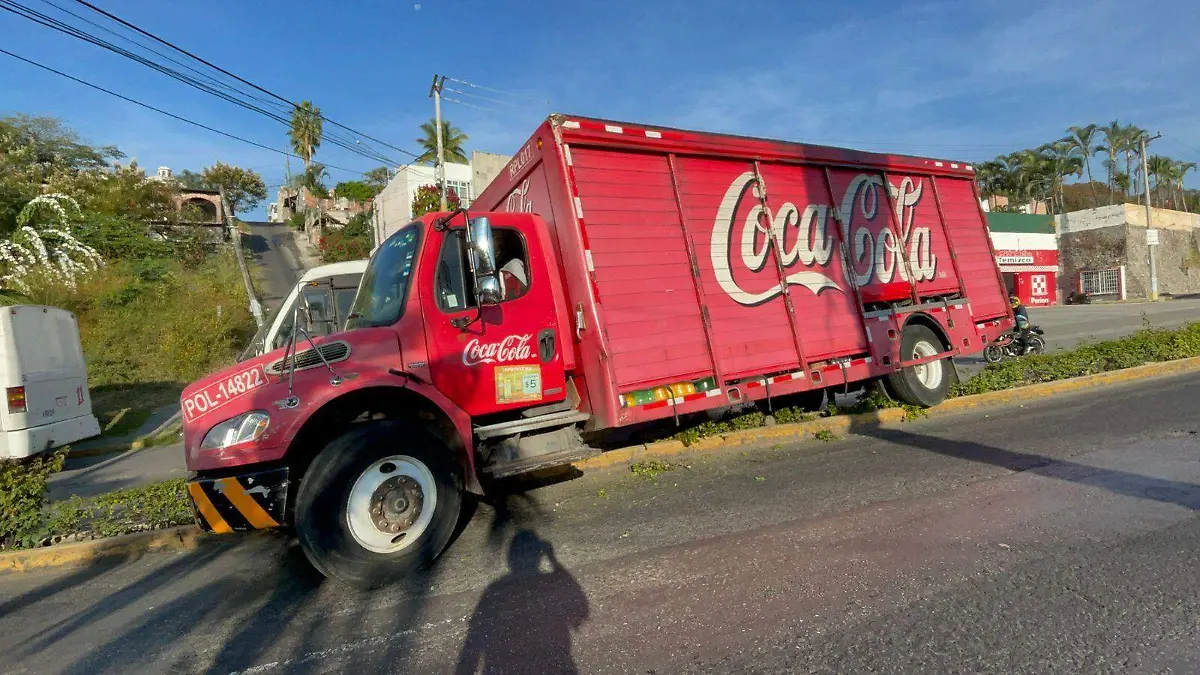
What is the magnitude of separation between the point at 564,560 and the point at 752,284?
3.15 metres

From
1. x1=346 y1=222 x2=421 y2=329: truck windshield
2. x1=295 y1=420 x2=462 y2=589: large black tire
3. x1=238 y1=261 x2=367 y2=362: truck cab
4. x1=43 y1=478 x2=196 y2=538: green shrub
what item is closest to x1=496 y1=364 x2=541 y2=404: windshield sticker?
x1=295 y1=420 x2=462 y2=589: large black tire

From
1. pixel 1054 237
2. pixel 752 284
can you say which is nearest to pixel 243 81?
pixel 752 284

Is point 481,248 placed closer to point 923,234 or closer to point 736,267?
point 736,267

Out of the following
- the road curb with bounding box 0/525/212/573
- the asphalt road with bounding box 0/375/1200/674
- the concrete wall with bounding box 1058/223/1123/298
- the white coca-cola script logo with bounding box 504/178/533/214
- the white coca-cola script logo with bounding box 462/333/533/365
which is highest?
the white coca-cola script logo with bounding box 504/178/533/214

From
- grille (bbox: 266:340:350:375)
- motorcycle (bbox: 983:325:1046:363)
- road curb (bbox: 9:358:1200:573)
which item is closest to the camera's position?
grille (bbox: 266:340:350:375)

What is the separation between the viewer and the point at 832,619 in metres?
2.96

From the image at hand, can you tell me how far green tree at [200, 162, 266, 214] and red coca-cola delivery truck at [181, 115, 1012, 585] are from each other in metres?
55.0

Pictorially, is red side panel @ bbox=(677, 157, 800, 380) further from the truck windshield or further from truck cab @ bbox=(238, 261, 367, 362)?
truck cab @ bbox=(238, 261, 367, 362)

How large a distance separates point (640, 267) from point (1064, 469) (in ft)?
12.1

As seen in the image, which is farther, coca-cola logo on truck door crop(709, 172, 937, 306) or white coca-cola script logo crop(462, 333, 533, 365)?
coca-cola logo on truck door crop(709, 172, 937, 306)

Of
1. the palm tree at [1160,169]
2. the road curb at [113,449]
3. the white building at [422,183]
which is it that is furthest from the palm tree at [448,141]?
the palm tree at [1160,169]

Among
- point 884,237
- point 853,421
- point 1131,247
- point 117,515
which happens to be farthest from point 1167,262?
point 117,515

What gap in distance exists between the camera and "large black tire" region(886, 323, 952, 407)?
7.23m

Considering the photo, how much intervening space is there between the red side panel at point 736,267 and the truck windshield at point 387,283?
7.80 feet
